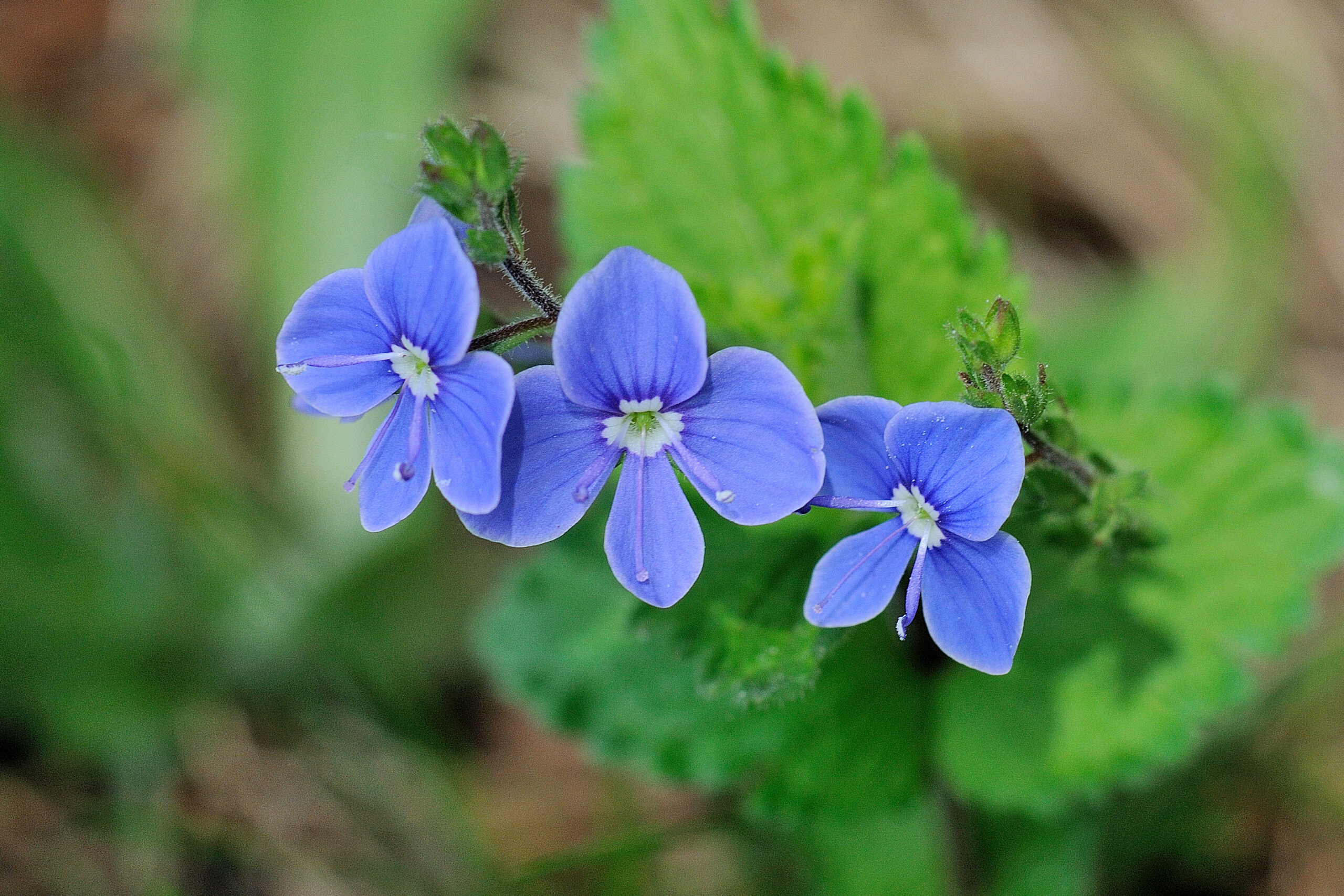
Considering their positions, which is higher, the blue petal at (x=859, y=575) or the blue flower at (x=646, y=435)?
the blue flower at (x=646, y=435)

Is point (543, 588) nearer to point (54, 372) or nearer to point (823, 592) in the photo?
point (823, 592)

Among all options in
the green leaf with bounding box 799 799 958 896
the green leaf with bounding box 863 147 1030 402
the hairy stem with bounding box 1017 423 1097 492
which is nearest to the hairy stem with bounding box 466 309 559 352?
the hairy stem with bounding box 1017 423 1097 492

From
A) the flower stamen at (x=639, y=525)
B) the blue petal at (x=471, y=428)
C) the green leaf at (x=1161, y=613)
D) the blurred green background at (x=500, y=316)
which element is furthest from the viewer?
the blurred green background at (x=500, y=316)

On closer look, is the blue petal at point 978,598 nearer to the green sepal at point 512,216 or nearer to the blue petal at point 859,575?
the blue petal at point 859,575

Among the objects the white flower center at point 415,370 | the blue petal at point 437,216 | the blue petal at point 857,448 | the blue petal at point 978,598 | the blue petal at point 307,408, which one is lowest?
the blue petal at point 978,598

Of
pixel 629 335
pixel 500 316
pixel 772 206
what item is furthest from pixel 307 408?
pixel 772 206

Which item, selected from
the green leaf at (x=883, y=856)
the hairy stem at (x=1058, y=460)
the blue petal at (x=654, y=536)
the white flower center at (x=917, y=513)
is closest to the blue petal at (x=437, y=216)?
the blue petal at (x=654, y=536)

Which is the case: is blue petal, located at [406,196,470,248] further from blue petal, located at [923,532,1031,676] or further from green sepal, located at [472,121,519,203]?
blue petal, located at [923,532,1031,676]
